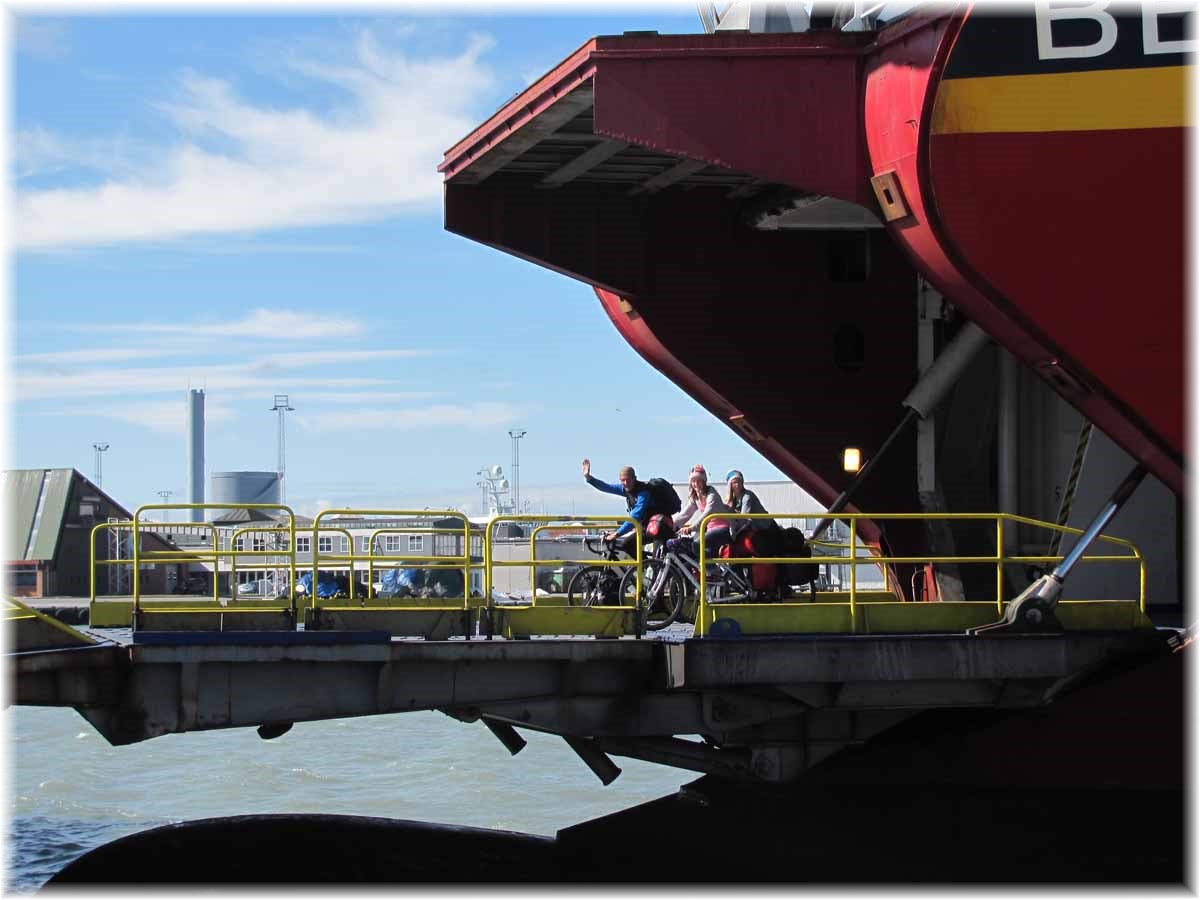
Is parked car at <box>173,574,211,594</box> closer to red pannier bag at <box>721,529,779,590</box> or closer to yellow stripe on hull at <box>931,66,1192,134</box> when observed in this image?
red pannier bag at <box>721,529,779,590</box>

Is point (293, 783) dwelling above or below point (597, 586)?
below

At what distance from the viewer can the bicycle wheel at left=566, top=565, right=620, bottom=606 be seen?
50.3ft

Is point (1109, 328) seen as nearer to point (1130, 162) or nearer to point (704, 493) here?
point (1130, 162)

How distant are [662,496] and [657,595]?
1.11 metres

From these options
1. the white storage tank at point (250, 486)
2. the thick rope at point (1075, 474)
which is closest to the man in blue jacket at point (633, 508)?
the thick rope at point (1075, 474)

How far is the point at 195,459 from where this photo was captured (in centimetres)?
12825

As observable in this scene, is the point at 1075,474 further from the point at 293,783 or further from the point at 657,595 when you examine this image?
the point at 293,783

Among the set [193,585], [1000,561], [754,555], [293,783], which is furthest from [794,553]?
[193,585]

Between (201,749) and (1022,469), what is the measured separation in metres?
20.9

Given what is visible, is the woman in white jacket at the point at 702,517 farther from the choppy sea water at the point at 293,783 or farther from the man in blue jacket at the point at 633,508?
the choppy sea water at the point at 293,783

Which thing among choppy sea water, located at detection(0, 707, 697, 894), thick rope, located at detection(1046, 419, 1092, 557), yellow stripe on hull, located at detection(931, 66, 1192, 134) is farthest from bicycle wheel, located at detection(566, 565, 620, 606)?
choppy sea water, located at detection(0, 707, 697, 894)

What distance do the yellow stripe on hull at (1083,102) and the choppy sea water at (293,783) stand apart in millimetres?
12873

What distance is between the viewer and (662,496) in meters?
15.3

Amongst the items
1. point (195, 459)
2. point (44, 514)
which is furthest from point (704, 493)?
point (195, 459)
